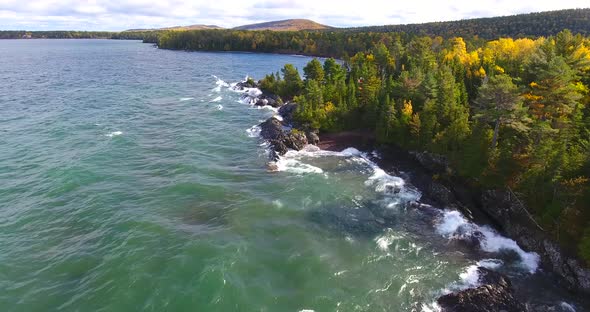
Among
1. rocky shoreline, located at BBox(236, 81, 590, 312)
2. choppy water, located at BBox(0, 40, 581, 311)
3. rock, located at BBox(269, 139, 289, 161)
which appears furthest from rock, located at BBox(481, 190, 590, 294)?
rock, located at BBox(269, 139, 289, 161)

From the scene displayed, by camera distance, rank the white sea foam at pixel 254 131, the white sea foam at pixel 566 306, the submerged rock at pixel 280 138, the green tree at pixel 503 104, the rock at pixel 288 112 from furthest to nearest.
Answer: the rock at pixel 288 112 < the white sea foam at pixel 254 131 < the submerged rock at pixel 280 138 < the green tree at pixel 503 104 < the white sea foam at pixel 566 306

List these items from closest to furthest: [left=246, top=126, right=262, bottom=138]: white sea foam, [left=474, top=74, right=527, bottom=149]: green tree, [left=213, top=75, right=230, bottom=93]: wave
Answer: [left=474, top=74, right=527, bottom=149]: green tree → [left=246, top=126, right=262, bottom=138]: white sea foam → [left=213, top=75, right=230, bottom=93]: wave

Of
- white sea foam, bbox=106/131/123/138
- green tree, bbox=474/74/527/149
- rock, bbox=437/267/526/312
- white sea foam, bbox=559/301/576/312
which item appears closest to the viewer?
rock, bbox=437/267/526/312

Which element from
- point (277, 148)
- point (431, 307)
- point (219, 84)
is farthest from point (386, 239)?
point (219, 84)

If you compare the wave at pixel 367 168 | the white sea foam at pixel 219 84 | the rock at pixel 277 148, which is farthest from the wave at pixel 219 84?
the wave at pixel 367 168

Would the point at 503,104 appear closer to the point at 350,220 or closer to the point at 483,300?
the point at 350,220

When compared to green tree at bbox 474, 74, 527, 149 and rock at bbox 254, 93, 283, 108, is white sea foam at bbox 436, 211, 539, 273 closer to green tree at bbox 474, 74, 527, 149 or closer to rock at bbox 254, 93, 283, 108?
green tree at bbox 474, 74, 527, 149

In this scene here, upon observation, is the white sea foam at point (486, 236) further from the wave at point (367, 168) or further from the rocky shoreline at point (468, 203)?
the wave at point (367, 168)
